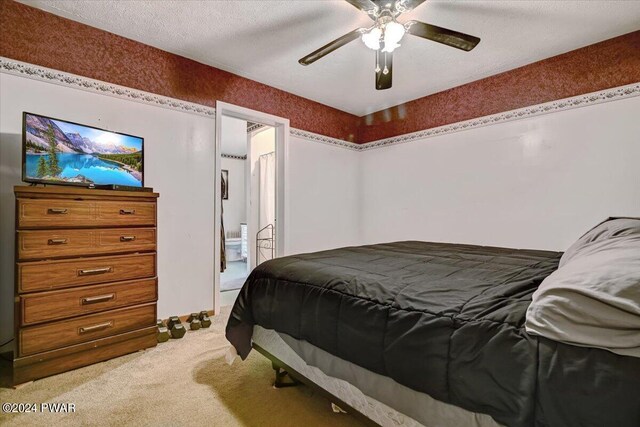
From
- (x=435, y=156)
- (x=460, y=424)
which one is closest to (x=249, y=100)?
(x=435, y=156)

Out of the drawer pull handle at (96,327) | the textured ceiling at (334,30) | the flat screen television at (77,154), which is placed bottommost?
the drawer pull handle at (96,327)

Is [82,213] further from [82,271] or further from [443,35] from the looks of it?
[443,35]

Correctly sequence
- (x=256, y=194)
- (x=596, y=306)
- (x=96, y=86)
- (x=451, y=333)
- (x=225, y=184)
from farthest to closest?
(x=225, y=184)
(x=256, y=194)
(x=96, y=86)
(x=451, y=333)
(x=596, y=306)

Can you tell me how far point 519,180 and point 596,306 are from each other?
2.73 meters

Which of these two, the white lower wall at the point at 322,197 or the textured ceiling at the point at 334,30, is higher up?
the textured ceiling at the point at 334,30

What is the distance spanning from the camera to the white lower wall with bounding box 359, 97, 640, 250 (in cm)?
253

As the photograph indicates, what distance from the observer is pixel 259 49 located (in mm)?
2756

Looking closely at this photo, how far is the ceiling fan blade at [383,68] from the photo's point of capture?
2.22 m

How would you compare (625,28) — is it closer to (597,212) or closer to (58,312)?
(597,212)

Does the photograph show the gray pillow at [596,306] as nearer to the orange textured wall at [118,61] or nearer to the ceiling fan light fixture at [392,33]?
the ceiling fan light fixture at [392,33]

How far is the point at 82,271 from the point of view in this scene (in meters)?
1.92

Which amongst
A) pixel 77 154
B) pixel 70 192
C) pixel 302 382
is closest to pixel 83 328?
pixel 70 192

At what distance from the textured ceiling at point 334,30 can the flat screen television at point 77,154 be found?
915 millimetres

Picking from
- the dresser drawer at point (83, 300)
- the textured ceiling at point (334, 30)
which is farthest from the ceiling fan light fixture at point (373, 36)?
the dresser drawer at point (83, 300)
